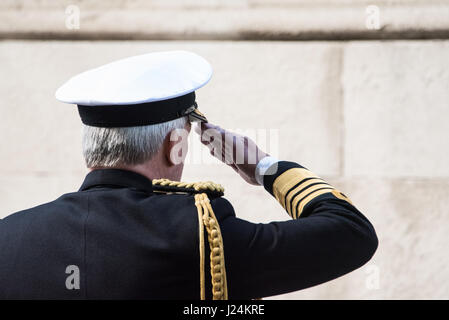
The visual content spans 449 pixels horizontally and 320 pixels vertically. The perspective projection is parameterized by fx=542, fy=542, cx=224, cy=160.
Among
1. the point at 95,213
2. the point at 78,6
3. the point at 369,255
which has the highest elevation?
the point at 78,6

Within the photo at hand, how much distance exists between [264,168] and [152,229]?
0.41m

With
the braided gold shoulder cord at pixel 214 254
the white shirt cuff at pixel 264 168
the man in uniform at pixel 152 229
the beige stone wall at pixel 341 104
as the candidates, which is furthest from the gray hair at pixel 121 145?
the beige stone wall at pixel 341 104

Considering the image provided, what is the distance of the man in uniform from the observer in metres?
1.08

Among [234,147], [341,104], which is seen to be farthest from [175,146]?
[341,104]

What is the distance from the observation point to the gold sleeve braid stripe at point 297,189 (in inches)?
49.8

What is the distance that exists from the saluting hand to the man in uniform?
158 millimetres

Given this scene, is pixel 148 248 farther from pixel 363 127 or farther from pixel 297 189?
pixel 363 127

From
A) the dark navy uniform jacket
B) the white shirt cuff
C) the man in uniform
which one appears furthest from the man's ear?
the white shirt cuff

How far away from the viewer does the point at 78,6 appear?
2.65 m

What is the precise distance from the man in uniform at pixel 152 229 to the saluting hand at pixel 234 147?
0.16m
